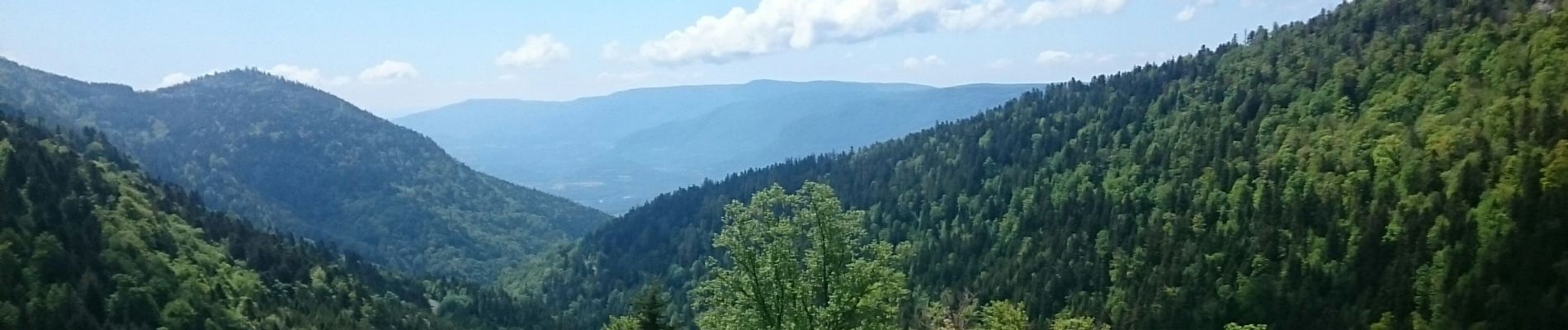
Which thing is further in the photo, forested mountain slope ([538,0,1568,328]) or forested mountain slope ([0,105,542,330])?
forested mountain slope ([538,0,1568,328])

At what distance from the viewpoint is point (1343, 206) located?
130 meters

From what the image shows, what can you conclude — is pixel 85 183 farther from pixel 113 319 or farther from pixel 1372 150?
pixel 1372 150

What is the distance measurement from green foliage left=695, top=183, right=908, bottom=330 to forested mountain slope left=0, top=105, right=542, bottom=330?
8225 cm

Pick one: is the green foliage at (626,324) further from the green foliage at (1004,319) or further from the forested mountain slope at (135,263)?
the forested mountain slope at (135,263)

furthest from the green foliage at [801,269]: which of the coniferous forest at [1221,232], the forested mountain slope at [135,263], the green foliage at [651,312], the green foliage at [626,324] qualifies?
the forested mountain slope at [135,263]

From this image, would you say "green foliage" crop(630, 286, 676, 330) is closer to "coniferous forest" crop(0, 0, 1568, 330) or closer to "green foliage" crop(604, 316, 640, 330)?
"coniferous forest" crop(0, 0, 1568, 330)

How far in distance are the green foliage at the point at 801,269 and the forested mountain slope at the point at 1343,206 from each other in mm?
84244

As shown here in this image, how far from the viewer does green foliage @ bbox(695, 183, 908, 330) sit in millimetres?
33688

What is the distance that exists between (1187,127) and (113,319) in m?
181

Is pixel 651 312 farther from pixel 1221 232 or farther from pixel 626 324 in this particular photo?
pixel 1221 232

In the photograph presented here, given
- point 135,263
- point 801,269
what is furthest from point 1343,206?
point 135,263

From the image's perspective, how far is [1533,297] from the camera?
9119 cm

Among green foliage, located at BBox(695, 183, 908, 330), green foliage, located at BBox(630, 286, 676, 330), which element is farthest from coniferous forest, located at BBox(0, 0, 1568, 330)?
green foliage, located at BBox(695, 183, 908, 330)

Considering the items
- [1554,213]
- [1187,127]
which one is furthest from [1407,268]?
[1187,127]
